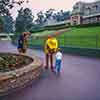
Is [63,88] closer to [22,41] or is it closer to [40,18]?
[22,41]

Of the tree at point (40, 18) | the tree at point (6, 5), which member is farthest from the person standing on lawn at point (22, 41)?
the tree at point (40, 18)

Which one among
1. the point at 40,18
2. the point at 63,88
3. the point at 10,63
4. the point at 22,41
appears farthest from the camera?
the point at 40,18

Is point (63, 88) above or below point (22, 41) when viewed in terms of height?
below

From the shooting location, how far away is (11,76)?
28.8ft

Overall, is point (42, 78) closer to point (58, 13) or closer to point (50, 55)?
point (50, 55)

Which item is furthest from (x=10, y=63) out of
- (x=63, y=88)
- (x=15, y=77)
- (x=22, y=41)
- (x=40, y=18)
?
(x=40, y=18)

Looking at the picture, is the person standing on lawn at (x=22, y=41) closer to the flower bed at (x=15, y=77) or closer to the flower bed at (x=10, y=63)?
the flower bed at (x=10, y=63)

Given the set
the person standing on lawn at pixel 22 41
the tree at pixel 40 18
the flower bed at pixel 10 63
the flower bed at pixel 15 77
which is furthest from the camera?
the tree at pixel 40 18

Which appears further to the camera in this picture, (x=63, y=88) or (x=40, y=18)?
(x=40, y=18)

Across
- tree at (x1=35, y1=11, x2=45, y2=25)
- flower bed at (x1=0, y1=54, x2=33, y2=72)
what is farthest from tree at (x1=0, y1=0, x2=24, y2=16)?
tree at (x1=35, y1=11, x2=45, y2=25)

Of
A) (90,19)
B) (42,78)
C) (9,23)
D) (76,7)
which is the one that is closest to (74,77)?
(42,78)

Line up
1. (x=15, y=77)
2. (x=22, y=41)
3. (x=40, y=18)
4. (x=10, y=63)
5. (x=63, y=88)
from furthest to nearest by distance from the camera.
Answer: (x=40, y=18), (x=22, y=41), (x=10, y=63), (x=63, y=88), (x=15, y=77)

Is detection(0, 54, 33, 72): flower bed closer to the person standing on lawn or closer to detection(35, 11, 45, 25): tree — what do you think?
the person standing on lawn

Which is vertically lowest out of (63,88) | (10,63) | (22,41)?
(63,88)
